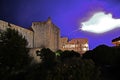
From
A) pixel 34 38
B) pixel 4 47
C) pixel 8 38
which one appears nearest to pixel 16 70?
pixel 4 47

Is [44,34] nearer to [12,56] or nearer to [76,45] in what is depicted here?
[76,45]

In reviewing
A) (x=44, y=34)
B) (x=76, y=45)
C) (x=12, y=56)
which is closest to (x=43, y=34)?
(x=44, y=34)

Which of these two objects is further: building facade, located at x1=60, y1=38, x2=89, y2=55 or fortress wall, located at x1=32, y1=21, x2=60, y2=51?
building facade, located at x1=60, y1=38, x2=89, y2=55

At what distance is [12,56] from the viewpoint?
15.4 meters

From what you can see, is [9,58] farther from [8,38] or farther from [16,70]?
[8,38]

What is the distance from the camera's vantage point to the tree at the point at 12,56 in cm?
1419

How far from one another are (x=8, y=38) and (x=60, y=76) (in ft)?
26.6

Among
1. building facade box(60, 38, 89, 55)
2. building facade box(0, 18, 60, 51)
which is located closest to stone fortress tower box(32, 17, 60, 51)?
building facade box(0, 18, 60, 51)

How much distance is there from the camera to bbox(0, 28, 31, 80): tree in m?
14.2

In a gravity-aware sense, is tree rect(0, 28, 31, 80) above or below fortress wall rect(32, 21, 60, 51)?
below

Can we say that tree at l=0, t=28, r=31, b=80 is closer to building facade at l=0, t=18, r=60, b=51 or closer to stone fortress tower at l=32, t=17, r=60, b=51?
building facade at l=0, t=18, r=60, b=51

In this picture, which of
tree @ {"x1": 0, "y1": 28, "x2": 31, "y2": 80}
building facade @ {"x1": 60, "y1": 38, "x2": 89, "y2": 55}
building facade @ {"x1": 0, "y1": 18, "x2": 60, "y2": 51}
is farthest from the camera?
building facade @ {"x1": 60, "y1": 38, "x2": 89, "y2": 55}

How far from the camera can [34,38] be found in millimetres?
54688

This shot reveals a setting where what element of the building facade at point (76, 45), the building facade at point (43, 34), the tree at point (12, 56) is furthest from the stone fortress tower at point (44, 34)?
the tree at point (12, 56)
